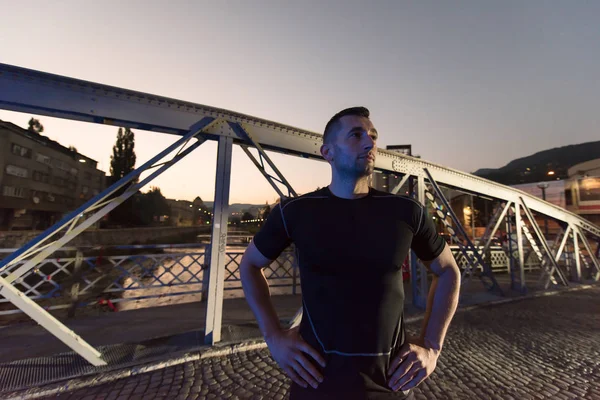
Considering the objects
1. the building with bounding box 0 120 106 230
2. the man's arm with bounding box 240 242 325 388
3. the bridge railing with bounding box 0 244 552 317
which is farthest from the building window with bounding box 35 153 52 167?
the man's arm with bounding box 240 242 325 388

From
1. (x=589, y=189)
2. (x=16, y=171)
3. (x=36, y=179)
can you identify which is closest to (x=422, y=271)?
(x=589, y=189)

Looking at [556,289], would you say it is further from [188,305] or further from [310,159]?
[188,305]

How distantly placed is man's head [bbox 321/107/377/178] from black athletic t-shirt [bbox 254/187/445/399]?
189 millimetres

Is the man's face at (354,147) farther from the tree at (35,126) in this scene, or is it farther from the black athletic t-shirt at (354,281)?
the tree at (35,126)

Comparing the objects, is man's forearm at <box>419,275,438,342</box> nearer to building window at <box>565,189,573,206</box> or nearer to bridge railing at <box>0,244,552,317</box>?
bridge railing at <box>0,244,552,317</box>

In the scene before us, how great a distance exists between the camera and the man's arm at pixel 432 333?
48.4 inches

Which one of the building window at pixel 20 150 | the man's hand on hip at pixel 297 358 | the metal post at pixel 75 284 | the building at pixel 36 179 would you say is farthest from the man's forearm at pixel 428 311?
the building window at pixel 20 150

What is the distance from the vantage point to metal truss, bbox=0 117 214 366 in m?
3.01

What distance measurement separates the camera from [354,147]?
144 centimetres

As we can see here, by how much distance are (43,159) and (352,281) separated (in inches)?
2185

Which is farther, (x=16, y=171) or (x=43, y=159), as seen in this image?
(x=43, y=159)

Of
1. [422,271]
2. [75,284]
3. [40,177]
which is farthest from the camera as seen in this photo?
[40,177]

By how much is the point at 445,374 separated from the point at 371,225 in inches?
156

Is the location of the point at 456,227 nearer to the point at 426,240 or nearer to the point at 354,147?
the point at 426,240
